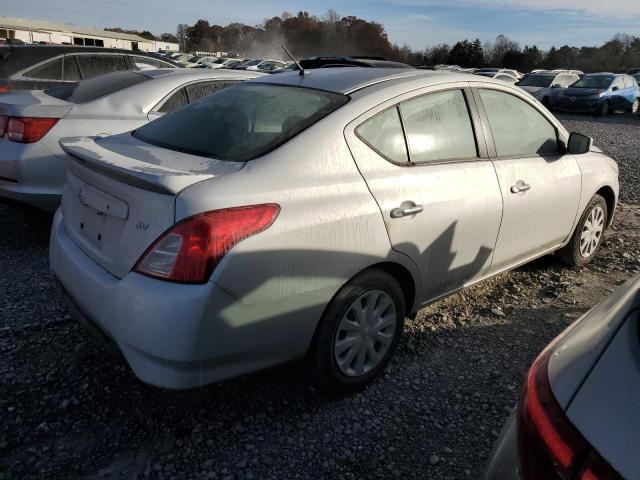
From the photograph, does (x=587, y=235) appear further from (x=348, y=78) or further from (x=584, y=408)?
(x=584, y=408)

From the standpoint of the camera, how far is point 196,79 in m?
4.92

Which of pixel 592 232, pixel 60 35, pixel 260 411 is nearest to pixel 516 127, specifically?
pixel 592 232

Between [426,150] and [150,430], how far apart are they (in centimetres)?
198

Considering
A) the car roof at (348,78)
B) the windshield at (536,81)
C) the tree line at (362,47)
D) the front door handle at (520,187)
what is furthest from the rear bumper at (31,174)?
the tree line at (362,47)

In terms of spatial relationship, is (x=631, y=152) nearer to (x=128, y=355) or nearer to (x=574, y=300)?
(x=574, y=300)

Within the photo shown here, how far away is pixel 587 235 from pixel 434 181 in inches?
89.3

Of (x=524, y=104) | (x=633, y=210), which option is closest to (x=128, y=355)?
(x=524, y=104)

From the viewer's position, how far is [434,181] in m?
2.79

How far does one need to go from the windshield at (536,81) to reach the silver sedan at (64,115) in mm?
18938

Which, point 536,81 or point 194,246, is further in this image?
point 536,81

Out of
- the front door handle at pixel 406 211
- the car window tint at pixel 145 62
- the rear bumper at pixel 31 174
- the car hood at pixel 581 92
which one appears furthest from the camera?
the car hood at pixel 581 92

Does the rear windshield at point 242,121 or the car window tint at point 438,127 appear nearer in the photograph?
the rear windshield at point 242,121

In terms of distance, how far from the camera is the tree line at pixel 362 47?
55.5 metres

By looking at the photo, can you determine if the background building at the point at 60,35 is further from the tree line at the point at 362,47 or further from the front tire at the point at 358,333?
the front tire at the point at 358,333
